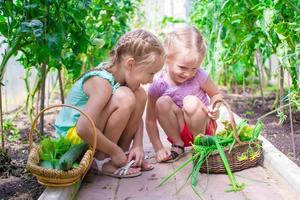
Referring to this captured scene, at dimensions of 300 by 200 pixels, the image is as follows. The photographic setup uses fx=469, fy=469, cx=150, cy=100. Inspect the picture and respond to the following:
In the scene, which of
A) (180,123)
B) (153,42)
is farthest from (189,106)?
(153,42)

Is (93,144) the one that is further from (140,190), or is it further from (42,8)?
(42,8)

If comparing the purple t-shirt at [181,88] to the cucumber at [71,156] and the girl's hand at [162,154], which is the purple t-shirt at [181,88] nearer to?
the girl's hand at [162,154]

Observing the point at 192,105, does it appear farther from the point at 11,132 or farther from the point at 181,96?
the point at 11,132

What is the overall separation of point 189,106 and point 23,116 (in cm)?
249

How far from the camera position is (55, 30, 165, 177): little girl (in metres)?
2.47

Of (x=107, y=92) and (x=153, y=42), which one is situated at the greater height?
(x=153, y=42)

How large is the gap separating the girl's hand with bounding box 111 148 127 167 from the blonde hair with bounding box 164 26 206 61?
666 millimetres

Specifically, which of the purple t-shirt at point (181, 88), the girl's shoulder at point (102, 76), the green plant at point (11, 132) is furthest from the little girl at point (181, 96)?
the green plant at point (11, 132)

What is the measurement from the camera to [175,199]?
2199 millimetres

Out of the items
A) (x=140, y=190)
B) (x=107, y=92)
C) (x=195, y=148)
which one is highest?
(x=107, y=92)

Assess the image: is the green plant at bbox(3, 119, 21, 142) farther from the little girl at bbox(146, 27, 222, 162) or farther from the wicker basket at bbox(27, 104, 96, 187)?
the wicker basket at bbox(27, 104, 96, 187)

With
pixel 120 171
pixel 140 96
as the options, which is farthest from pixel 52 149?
pixel 140 96

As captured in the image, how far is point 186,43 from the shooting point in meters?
2.75

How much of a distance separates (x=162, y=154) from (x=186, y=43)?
2.24ft
